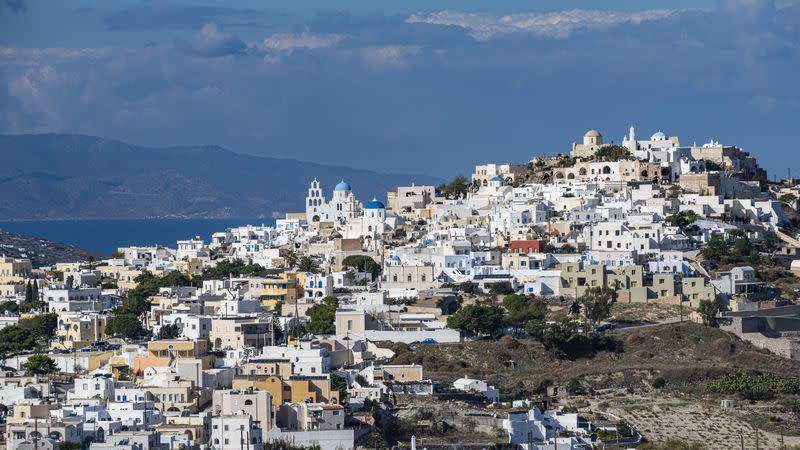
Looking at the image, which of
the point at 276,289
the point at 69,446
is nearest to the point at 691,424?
the point at 69,446

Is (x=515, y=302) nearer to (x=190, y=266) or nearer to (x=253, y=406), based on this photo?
(x=253, y=406)

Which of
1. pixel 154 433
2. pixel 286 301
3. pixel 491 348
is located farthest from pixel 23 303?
pixel 154 433

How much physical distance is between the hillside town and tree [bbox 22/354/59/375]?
58 millimetres

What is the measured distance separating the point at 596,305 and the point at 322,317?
25.1 ft

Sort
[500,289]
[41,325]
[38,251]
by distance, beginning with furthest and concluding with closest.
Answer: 1. [38,251]
2. [500,289]
3. [41,325]

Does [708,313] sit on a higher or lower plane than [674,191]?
lower

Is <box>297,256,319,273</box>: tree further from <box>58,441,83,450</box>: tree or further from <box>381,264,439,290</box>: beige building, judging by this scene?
<box>58,441,83,450</box>: tree

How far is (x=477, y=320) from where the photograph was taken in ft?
166

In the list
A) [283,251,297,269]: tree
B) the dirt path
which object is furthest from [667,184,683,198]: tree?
the dirt path

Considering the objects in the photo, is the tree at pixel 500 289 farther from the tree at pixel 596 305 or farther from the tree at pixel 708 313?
the tree at pixel 708 313

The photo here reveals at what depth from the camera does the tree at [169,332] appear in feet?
167

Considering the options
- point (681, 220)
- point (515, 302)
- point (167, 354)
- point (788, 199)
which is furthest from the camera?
point (788, 199)

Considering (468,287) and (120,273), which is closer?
(468,287)

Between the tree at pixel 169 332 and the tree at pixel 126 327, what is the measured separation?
4.70ft
